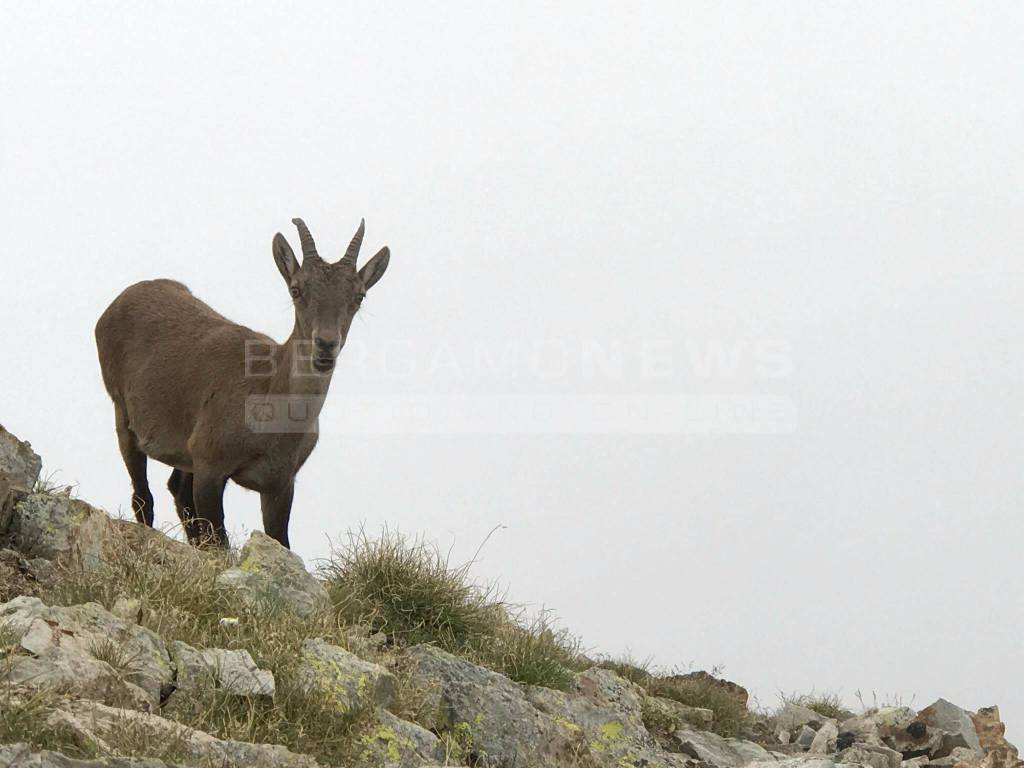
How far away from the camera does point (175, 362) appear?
40.6ft

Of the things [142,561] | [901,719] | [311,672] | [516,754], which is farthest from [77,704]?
[901,719]

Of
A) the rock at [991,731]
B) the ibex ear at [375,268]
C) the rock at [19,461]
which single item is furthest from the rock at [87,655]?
the rock at [991,731]

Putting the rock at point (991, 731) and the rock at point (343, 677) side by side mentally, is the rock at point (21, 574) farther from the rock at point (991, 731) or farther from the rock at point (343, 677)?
the rock at point (991, 731)

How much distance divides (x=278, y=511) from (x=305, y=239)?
Result: 8.48 feet

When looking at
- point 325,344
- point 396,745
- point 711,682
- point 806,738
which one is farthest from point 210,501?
point 806,738

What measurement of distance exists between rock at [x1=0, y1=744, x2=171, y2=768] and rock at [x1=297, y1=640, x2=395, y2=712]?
1.56m

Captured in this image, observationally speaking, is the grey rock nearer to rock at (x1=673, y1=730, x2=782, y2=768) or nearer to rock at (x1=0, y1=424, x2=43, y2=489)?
rock at (x1=673, y1=730, x2=782, y2=768)

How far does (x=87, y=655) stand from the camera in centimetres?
623

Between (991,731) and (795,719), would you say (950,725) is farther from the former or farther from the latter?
(795,719)

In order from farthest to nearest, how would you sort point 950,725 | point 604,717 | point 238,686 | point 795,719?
point 795,719
point 950,725
point 604,717
point 238,686

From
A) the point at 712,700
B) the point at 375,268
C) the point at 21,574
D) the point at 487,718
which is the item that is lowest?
the point at 487,718

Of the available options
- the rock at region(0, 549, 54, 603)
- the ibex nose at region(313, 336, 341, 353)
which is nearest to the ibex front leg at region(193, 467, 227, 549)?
the ibex nose at region(313, 336, 341, 353)

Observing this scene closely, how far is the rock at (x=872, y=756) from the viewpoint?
34.0 feet

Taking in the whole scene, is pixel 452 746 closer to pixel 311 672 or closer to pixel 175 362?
pixel 311 672
